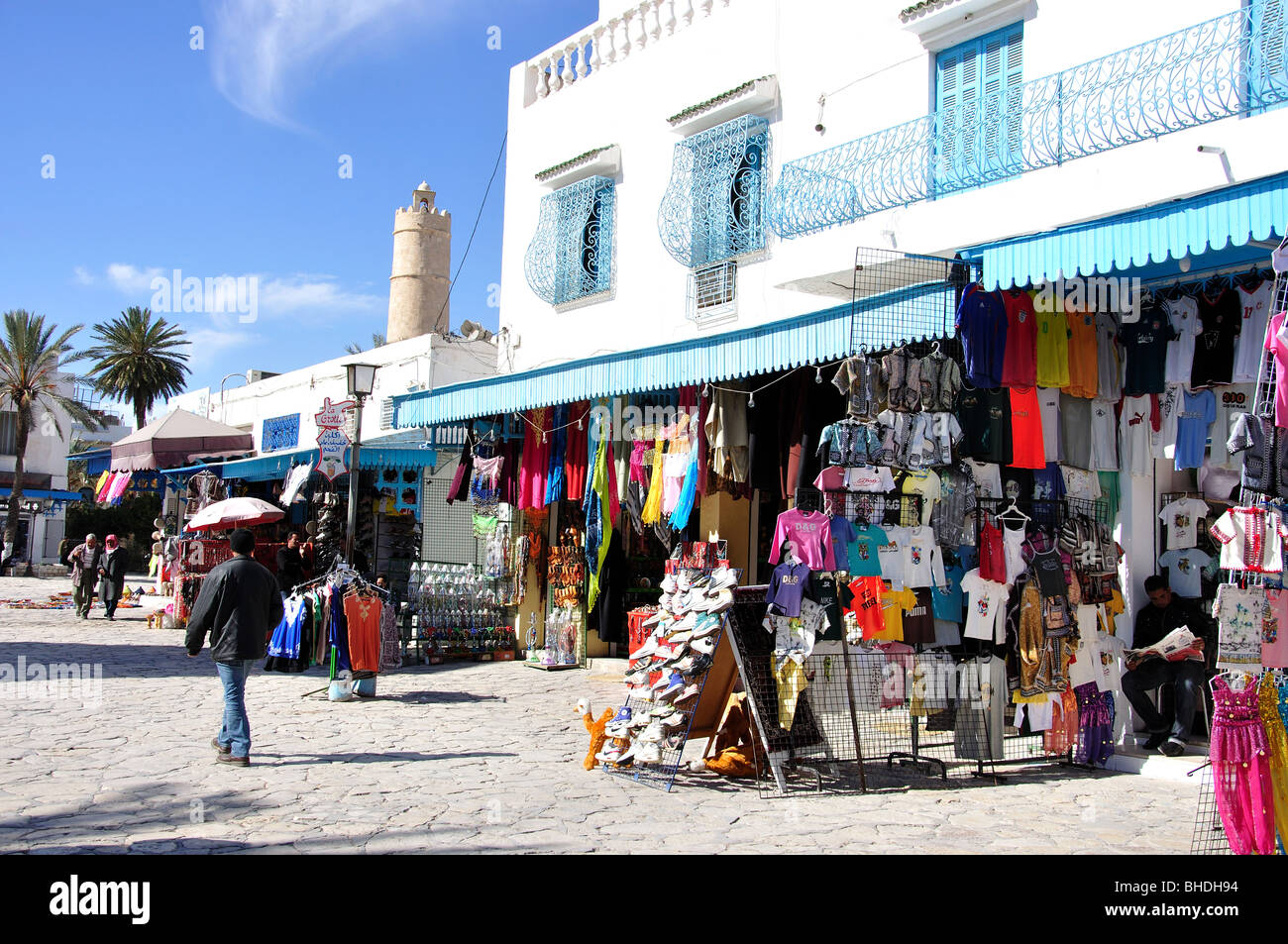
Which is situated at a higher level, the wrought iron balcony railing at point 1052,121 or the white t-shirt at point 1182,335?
the wrought iron balcony railing at point 1052,121

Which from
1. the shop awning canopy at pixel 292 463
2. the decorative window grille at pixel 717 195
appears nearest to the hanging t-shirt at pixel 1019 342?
the decorative window grille at pixel 717 195

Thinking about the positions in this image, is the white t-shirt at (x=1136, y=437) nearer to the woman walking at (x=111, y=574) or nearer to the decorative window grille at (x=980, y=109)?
the decorative window grille at (x=980, y=109)

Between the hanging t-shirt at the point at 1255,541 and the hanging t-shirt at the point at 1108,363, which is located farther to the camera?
the hanging t-shirt at the point at 1108,363

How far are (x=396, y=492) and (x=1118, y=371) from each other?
11.8 metres

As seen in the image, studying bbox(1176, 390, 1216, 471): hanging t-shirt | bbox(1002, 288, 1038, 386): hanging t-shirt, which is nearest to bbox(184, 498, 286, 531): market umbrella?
bbox(1002, 288, 1038, 386): hanging t-shirt

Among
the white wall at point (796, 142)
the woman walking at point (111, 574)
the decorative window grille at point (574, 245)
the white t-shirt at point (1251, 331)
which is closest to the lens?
the white t-shirt at point (1251, 331)

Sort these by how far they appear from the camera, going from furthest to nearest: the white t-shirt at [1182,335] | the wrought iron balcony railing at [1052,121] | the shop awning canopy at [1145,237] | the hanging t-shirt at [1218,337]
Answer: the white t-shirt at [1182,335] < the hanging t-shirt at [1218,337] < the wrought iron balcony railing at [1052,121] < the shop awning canopy at [1145,237]

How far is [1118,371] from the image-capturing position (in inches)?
348

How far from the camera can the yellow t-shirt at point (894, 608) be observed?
8.12 meters

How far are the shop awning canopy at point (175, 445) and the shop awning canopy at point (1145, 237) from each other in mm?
17860

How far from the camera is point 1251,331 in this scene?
26.3ft

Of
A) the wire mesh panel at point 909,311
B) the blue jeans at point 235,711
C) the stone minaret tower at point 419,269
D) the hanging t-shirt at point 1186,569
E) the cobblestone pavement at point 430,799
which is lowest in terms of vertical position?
the cobblestone pavement at point 430,799
